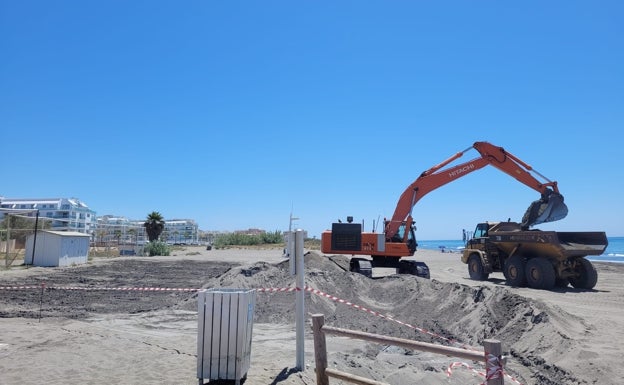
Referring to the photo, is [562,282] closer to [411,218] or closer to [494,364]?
[411,218]

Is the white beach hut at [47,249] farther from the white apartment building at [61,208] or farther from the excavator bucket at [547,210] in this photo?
the white apartment building at [61,208]

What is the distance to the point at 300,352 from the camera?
262 inches

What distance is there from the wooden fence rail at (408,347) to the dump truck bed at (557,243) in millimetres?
14948

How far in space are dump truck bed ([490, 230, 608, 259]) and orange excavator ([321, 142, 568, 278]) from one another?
A: 780 millimetres

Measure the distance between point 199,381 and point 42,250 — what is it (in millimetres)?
29342

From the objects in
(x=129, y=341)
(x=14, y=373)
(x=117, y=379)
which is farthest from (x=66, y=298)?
(x=117, y=379)

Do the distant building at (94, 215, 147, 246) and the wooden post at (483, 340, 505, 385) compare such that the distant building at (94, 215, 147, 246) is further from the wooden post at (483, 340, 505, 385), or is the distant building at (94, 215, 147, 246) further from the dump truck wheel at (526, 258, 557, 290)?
the wooden post at (483, 340, 505, 385)

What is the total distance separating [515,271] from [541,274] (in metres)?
1.27

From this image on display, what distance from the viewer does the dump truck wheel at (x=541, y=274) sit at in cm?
1769

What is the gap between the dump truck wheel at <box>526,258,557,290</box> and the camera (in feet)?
58.0

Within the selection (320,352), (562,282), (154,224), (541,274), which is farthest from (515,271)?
(154,224)

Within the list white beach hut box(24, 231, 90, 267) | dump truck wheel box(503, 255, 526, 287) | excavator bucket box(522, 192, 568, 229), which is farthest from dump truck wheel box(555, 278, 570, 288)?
white beach hut box(24, 231, 90, 267)

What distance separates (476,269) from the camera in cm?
2252

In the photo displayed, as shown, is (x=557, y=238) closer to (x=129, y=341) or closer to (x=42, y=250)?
(x=129, y=341)
